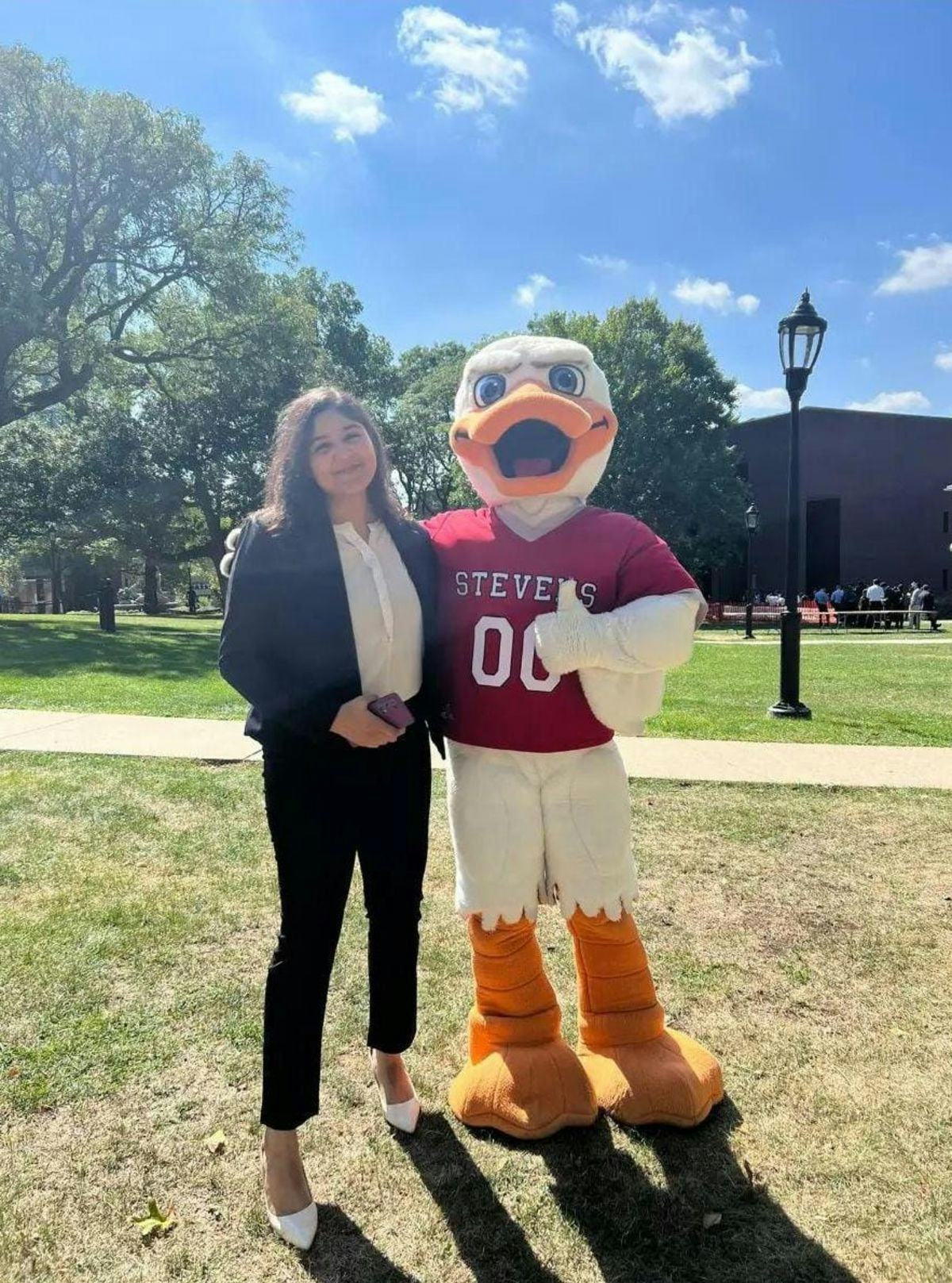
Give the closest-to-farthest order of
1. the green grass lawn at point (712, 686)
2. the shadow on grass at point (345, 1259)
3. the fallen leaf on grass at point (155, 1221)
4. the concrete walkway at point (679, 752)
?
1. the shadow on grass at point (345, 1259)
2. the fallen leaf on grass at point (155, 1221)
3. the concrete walkway at point (679, 752)
4. the green grass lawn at point (712, 686)

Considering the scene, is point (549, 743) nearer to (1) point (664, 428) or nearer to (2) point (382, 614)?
(2) point (382, 614)

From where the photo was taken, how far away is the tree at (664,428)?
2952 cm

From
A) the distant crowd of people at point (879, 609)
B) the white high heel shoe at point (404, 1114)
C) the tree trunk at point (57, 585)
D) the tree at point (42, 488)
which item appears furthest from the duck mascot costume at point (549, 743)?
the tree trunk at point (57, 585)

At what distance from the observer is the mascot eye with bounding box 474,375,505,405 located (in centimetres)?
261

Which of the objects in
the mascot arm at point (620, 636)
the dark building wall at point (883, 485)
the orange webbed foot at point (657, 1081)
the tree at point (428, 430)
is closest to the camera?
the mascot arm at point (620, 636)

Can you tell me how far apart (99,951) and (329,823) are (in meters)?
1.88

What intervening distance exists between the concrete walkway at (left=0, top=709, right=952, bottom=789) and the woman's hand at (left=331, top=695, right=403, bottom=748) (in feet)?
12.8

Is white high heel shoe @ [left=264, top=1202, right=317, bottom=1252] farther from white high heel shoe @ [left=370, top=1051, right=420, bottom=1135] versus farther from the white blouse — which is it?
the white blouse

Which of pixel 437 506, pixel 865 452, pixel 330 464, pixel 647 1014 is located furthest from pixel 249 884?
pixel 865 452

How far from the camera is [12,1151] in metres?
2.28

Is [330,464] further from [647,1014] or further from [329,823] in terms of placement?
[647,1014]

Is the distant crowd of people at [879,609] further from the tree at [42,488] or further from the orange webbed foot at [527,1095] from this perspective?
the orange webbed foot at [527,1095]

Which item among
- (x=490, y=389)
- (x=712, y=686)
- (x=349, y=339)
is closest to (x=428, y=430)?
(x=349, y=339)

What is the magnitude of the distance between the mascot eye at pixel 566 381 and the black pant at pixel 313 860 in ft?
3.87
